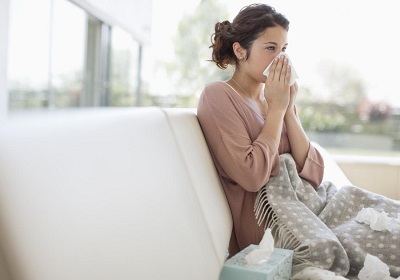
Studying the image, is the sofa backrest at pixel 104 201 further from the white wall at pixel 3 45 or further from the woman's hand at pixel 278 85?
the woman's hand at pixel 278 85

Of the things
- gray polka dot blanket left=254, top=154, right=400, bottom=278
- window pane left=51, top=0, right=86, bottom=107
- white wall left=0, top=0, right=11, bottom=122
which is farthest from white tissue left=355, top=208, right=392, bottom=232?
Answer: window pane left=51, top=0, right=86, bottom=107

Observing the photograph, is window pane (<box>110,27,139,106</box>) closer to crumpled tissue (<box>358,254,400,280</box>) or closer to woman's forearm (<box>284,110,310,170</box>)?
woman's forearm (<box>284,110,310,170</box>)

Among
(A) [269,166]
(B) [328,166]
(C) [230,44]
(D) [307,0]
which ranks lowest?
(B) [328,166]

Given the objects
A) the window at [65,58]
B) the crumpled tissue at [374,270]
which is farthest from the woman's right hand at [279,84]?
the window at [65,58]

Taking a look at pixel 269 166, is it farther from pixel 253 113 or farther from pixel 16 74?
pixel 16 74

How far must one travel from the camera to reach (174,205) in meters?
1.34

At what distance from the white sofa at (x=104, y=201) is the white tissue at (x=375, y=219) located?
444mm

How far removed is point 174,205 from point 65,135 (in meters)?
0.39

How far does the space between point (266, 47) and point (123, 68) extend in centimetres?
472

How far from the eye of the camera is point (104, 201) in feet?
3.52

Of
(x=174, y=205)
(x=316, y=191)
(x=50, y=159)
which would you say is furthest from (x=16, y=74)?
(x=50, y=159)

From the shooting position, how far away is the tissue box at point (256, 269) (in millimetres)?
1265

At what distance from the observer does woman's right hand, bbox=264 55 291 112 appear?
185cm

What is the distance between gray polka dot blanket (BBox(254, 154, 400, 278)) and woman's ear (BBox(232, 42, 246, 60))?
15.2 inches
